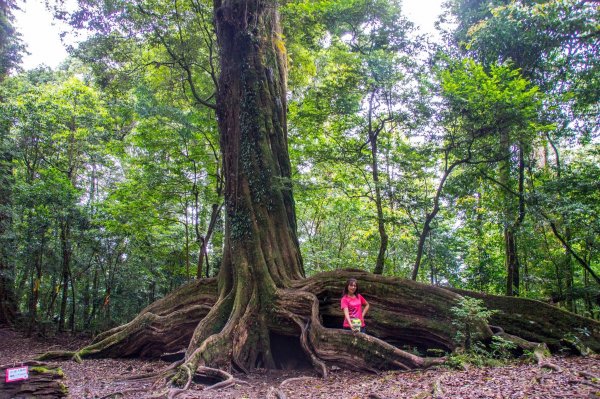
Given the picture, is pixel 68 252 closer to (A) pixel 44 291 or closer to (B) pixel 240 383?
(A) pixel 44 291

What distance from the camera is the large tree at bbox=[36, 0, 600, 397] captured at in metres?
6.26

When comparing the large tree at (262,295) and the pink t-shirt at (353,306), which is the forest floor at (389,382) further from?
the pink t-shirt at (353,306)

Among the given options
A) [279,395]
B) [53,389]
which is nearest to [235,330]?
[279,395]

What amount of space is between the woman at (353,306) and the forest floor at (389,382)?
0.83m

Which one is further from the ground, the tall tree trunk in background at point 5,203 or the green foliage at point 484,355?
the tall tree trunk in background at point 5,203

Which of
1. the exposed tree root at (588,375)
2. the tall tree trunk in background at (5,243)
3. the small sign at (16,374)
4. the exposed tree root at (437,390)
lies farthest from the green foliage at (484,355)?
the tall tree trunk in background at (5,243)

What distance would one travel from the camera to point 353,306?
263 inches

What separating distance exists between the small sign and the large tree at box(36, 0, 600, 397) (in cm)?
172

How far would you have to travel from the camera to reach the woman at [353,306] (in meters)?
6.51

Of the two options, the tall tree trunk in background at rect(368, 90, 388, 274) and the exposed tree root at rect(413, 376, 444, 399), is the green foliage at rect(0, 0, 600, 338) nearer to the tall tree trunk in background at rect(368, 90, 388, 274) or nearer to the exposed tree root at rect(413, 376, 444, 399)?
the tall tree trunk in background at rect(368, 90, 388, 274)

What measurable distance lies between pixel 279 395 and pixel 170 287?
12338 mm

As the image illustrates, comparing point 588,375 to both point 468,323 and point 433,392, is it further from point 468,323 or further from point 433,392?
point 468,323

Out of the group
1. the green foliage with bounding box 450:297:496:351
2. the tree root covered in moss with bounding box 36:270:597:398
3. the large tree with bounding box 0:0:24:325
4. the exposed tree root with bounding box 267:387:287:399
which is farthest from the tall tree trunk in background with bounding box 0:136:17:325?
the green foliage with bounding box 450:297:496:351

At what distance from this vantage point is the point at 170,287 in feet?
52.5
